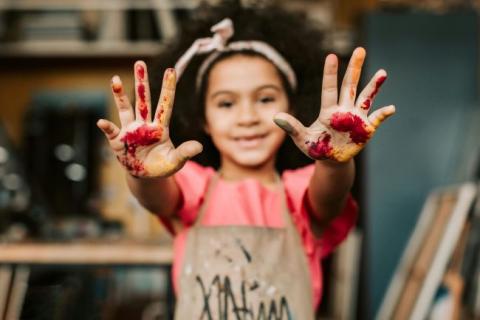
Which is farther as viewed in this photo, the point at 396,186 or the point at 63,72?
the point at 63,72

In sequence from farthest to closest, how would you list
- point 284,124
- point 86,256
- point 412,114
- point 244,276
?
1. point 412,114
2. point 86,256
3. point 244,276
4. point 284,124

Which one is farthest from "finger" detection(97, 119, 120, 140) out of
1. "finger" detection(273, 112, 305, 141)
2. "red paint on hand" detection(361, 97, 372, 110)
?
"red paint on hand" detection(361, 97, 372, 110)

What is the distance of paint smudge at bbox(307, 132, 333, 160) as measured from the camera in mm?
751

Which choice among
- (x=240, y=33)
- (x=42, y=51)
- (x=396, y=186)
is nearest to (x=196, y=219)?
(x=240, y=33)

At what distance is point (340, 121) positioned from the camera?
743mm

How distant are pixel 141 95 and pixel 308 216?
343 mm

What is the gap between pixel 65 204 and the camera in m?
2.32

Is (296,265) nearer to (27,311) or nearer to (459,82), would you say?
(27,311)

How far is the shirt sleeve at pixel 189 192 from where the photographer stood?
0.97 metres

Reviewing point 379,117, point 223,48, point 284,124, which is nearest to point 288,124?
point 284,124

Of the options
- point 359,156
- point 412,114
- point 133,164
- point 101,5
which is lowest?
point 133,164

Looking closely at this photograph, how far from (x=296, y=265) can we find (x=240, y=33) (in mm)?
394

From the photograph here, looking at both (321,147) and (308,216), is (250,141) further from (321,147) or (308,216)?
(321,147)

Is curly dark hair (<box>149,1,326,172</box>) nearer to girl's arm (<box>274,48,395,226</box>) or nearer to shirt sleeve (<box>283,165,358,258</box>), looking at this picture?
shirt sleeve (<box>283,165,358,258</box>)
